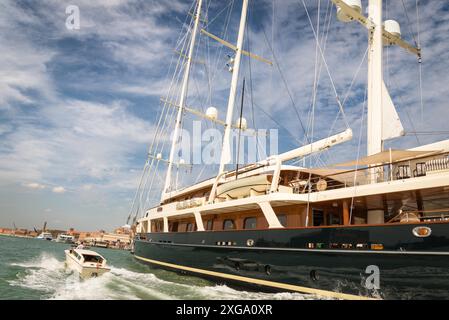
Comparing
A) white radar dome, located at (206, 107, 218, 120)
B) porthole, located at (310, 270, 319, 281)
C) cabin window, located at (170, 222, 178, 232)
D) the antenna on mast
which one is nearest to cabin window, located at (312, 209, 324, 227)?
the antenna on mast

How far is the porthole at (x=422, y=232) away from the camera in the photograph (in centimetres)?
829

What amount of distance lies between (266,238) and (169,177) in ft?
57.6

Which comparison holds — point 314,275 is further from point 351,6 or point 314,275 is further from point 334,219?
point 351,6

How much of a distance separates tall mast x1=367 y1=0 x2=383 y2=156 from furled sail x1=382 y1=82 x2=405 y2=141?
45 cm

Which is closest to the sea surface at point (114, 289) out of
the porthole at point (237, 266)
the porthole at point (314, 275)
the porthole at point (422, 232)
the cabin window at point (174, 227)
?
the porthole at point (314, 275)

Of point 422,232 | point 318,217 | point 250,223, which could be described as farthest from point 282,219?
point 422,232

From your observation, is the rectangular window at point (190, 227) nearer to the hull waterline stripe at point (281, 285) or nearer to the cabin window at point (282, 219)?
the hull waterline stripe at point (281, 285)

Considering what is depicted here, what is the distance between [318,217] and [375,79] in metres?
6.05

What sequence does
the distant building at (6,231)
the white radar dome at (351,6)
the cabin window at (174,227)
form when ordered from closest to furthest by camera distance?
the white radar dome at (351,6) < the cabin window at (174,227) < the distant building at (6,231)

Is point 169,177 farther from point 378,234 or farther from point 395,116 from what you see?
point 378,234

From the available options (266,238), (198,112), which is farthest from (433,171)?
(198,112)

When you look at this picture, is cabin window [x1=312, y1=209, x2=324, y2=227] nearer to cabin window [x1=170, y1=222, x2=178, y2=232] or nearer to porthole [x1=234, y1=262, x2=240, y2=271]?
porthole [x1=234, y1=262, x2=240, y2=271]

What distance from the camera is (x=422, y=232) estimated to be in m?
8.38

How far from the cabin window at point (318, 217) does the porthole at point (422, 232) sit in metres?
3.79
